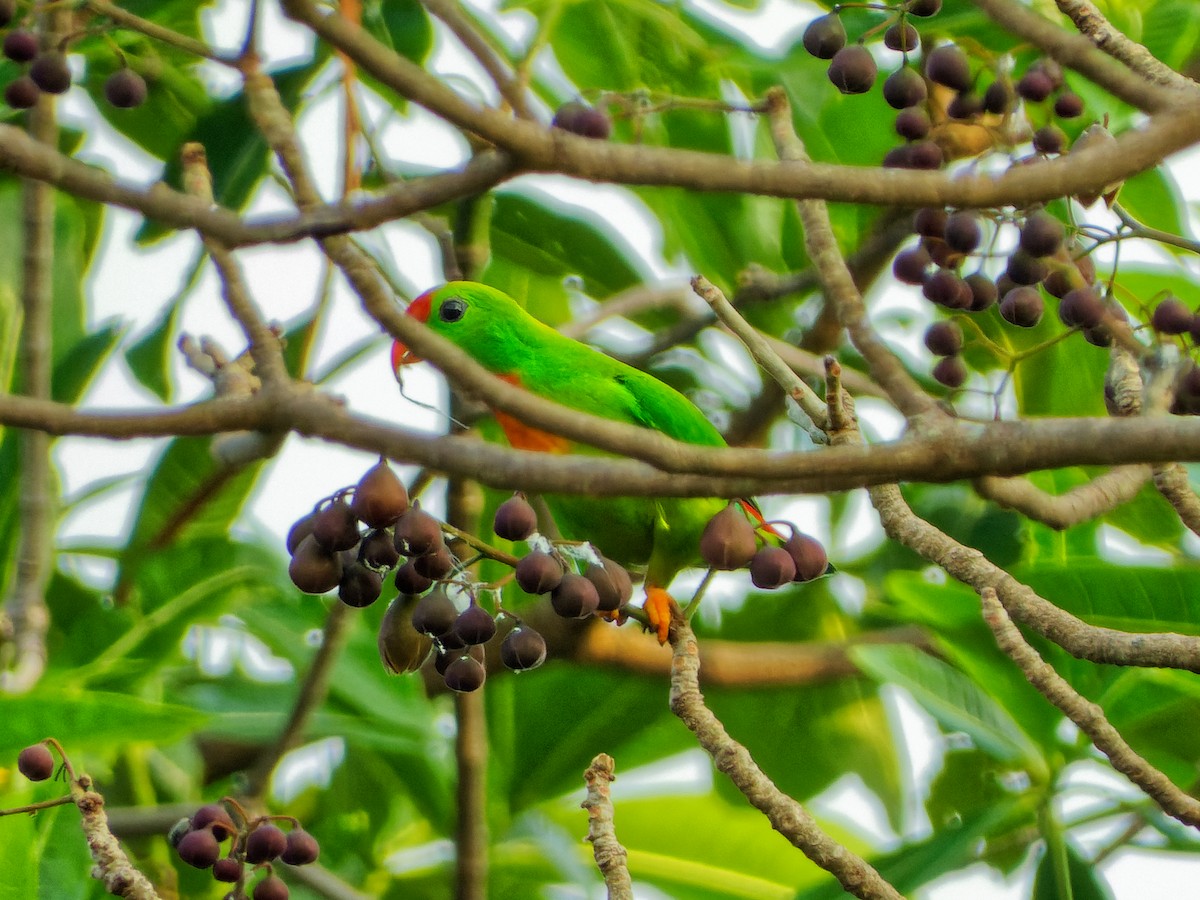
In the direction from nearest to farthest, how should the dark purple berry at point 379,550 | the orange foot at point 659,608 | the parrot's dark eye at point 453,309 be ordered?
the dark purple berry at point 379,550
the orange foot at point 659,608
the parrot's dark eye at point 453,309

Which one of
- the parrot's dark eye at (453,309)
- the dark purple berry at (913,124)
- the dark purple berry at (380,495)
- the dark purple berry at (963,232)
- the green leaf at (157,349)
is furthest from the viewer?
the green leaf at (157,349)

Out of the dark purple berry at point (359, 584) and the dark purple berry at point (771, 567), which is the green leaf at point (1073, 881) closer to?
the dark purple berry at point (771, 567)

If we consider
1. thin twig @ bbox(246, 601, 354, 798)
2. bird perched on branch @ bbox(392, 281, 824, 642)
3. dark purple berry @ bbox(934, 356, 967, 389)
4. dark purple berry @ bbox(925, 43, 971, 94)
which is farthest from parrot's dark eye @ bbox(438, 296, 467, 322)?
dark purple berry @ bbox(925, 43, 971, 94)

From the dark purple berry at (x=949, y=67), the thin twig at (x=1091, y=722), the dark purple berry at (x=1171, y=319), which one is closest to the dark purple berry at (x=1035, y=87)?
the dark purple berry at (x=949, y=67)

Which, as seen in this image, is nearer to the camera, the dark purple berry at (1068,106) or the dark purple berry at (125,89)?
the dark purple berry at (1068,106)

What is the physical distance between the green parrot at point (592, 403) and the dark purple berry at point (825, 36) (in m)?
0.79

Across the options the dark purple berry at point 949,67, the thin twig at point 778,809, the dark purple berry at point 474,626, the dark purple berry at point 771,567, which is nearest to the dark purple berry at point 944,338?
the dark purple berry at point 949,67

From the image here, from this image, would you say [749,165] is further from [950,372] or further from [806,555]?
[950,372]

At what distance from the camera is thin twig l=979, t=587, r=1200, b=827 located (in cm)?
145

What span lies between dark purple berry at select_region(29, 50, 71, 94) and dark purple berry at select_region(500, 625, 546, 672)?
118 cm

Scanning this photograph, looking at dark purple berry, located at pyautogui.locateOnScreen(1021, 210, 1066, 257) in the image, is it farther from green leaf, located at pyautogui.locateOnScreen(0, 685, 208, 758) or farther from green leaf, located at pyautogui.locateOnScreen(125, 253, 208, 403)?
green leaf, located at pyautogui.locateOnScreen(125, 253, 208, 403)

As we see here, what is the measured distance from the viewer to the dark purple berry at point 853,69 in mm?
1758

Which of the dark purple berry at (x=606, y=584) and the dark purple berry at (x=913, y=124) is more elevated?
the dark purple berry at (x=913, y=124)

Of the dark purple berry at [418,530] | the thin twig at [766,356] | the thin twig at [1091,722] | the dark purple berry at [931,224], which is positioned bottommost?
the dark purple berry at [418,530]
